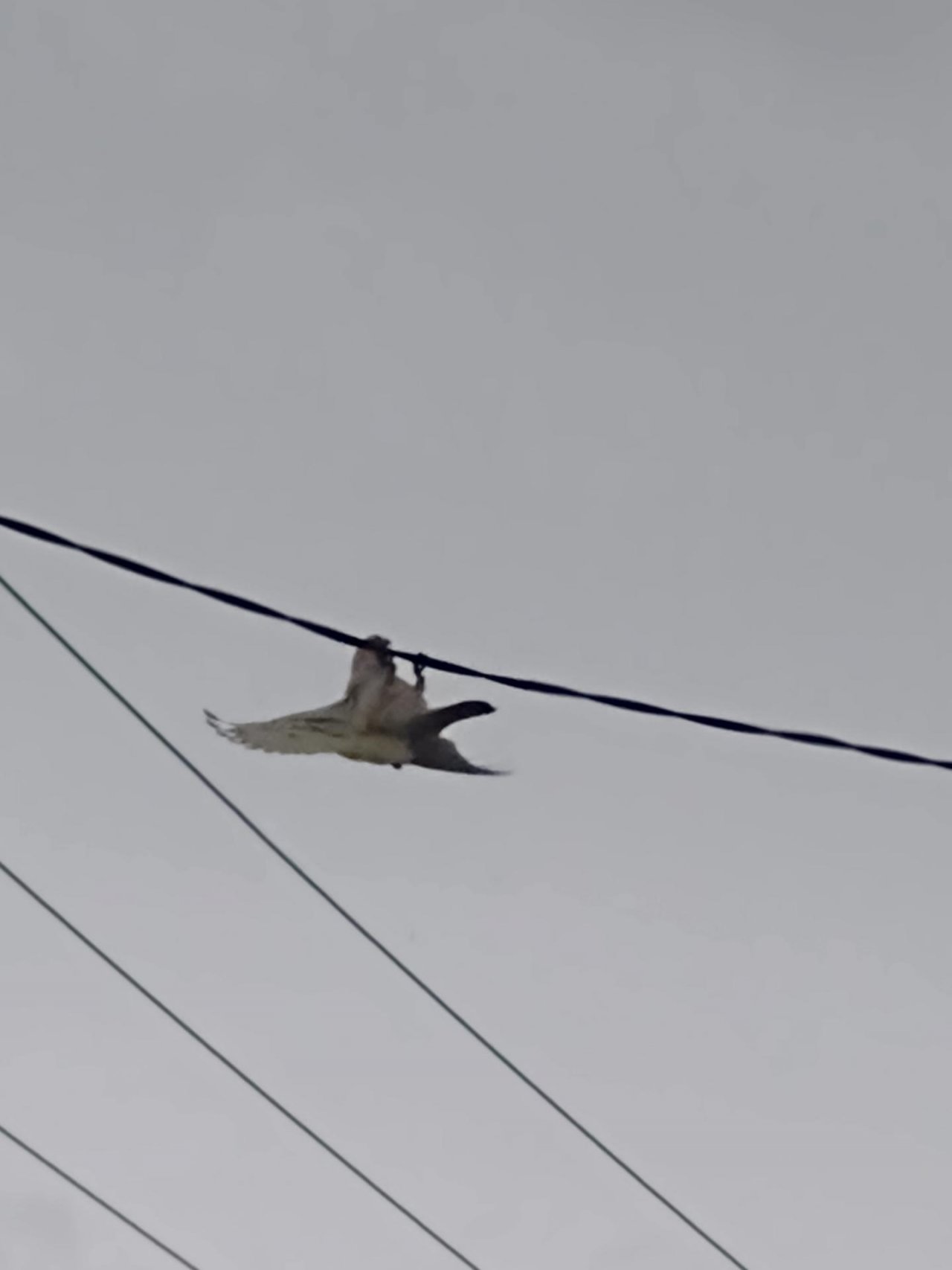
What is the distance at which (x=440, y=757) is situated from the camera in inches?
155

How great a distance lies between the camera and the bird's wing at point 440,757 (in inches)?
150

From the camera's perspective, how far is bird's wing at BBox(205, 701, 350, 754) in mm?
3840

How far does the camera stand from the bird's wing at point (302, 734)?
3.84 m

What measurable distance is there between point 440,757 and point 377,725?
0.85 ft

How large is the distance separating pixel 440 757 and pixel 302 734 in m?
0.36

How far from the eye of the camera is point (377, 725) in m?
3.73

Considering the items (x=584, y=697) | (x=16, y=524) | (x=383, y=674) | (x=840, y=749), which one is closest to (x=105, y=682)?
(x=383, y=674)

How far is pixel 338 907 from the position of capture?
4.62m

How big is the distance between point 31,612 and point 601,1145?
9.73ft

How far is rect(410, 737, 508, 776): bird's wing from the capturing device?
3.82 m

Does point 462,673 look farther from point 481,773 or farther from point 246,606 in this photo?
point 481,773

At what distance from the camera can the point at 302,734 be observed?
3.98m

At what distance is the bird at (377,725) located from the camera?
3.60 meters

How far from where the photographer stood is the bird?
3602mm
